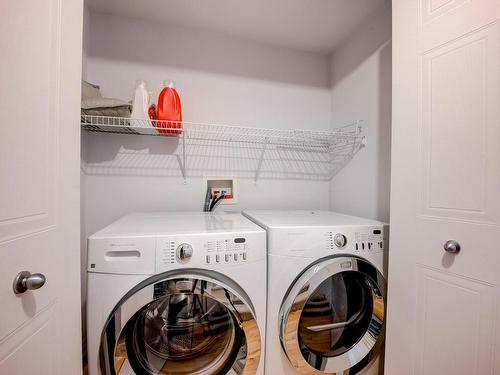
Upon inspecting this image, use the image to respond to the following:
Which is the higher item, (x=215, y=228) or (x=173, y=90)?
(x=173, y=90)

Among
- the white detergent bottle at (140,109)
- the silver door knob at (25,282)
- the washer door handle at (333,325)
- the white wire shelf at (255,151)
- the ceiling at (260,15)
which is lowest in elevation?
the washer door handle at (333,325)

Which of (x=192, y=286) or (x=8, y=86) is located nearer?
(x=8, y=86)

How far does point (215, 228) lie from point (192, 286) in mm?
292

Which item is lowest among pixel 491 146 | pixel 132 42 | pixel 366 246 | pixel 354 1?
pixel 366 246

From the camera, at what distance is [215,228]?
1.19 metres

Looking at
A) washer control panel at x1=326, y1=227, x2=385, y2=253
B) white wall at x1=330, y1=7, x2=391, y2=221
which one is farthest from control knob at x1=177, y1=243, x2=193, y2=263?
white wall at x1=330, y1=7, x2=391, y2=221

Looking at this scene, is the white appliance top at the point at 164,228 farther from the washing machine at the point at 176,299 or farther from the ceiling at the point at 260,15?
the ceiling at the point at 260,15

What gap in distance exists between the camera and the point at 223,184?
188 cm

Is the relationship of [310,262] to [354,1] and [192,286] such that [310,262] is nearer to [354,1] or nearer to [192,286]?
[192,286]

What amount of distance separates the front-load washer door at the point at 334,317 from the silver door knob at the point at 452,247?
0.37 meters

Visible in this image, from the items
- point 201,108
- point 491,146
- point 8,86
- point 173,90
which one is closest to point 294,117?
point 201,108

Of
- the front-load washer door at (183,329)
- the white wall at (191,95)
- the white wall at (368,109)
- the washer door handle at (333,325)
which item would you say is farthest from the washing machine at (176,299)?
the white wall at (368,109)

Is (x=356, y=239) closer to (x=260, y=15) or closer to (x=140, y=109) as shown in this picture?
(x=140, y=109)

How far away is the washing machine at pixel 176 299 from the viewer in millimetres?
956
